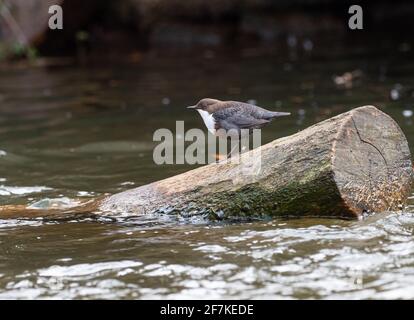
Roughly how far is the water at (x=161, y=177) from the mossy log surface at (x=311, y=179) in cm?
13

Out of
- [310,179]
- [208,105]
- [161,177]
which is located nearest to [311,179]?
[310,179]

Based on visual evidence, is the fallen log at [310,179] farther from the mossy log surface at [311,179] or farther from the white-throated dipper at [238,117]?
the white-throated dipper at [238,117]

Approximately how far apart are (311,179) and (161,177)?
260 centimetres

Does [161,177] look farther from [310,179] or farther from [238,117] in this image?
[310,179]

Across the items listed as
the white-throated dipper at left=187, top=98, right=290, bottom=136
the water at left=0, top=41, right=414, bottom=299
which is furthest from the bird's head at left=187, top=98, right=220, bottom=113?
the water at left=0, top=41, right=414, bottom=299

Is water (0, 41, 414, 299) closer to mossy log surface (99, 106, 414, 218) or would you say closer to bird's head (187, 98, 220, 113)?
mossy log surface (99, 106, 414, 218)

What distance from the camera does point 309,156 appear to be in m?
5.70

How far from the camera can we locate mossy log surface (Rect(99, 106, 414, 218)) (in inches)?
223

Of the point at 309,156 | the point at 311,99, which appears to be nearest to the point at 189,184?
the point at 309,156

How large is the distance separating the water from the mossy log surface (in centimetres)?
13

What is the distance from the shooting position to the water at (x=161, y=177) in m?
4.79

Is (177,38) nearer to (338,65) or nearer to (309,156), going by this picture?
(338,65)

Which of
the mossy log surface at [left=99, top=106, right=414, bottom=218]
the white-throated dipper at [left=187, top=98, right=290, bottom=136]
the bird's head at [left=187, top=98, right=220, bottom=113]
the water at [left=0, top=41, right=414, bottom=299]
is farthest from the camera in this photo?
the bird's head at [left=187, top=98, right=220, bottom=113]

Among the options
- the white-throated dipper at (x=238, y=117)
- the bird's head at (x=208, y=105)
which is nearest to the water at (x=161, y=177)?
the white-throated dipper at (x=238, y=117)
